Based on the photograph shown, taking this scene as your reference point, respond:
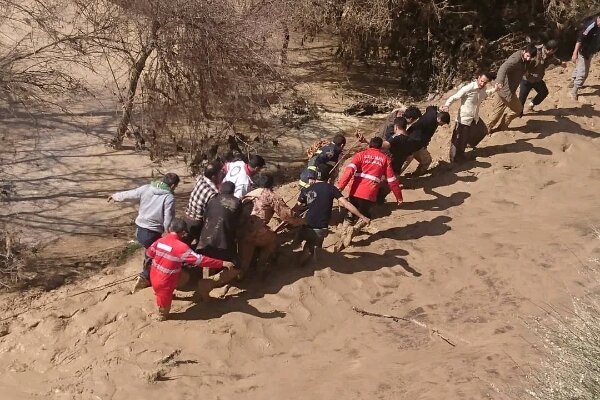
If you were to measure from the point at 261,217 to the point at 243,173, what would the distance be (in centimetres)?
65

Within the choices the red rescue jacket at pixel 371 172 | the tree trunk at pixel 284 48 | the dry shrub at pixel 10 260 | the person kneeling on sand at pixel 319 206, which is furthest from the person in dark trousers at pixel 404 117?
the dry shrub at pixel 10 260

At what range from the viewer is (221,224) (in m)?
6.57

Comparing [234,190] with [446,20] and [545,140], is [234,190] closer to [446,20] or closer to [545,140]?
[545,140]

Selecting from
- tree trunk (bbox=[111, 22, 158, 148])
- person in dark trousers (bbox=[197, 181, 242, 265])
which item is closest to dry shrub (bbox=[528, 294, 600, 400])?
person in dark trousers (bbox=[197, 181, 242, 265])

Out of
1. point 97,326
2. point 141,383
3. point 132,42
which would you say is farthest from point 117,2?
point 141,383

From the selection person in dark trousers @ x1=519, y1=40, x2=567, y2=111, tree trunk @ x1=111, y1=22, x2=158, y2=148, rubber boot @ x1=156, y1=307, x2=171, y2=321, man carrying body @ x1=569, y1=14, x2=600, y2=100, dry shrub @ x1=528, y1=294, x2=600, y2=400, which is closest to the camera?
dry shrub @ x1=528, y1=294, x2=600, y2=400

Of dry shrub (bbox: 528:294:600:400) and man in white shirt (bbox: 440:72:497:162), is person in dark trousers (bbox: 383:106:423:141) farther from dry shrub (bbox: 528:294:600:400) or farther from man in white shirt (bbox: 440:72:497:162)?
dry shrub (bbox: 528:294:600:400)

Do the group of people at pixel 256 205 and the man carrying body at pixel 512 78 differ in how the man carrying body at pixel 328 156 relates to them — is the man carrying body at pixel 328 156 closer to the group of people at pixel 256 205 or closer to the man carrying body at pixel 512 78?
the group of people at pixel 256 205

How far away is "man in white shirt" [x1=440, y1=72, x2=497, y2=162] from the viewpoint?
8734 mm

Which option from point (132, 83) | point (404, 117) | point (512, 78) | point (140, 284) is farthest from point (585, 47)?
point (140, 284)

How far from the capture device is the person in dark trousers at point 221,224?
6.58 metres

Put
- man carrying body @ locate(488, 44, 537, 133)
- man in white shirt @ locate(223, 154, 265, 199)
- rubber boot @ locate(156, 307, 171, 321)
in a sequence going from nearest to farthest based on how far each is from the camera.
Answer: rubber boot @ locate(156, 307, 171, 321) < man in white shirt @ locate(223, 154, 265, 199) < man carrying body @ locate(488, 44, 537, 133)

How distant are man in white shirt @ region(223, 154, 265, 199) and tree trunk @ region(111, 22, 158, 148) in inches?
163

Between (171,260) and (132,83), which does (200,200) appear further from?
(132,83)
